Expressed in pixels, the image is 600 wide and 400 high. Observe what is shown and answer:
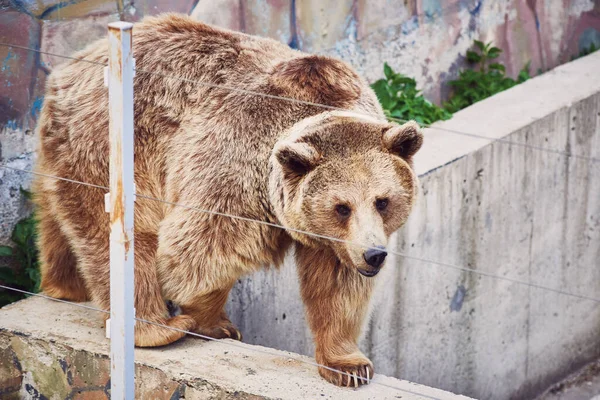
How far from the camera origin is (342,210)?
155 inches

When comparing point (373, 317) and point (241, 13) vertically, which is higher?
point (241, 13)

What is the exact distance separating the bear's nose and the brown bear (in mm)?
64

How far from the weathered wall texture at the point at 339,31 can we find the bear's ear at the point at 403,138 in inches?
91.3

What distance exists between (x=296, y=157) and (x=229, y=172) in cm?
40

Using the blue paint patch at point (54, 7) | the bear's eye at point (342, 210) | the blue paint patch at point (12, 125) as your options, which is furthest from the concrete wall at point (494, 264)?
the blue paint patch at point (54, 7)

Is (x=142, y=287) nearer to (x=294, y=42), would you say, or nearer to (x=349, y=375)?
(x=349, y=375)

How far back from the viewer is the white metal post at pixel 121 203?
3.26m

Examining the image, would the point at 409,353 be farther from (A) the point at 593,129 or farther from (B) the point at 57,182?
(B) the point at 57,182

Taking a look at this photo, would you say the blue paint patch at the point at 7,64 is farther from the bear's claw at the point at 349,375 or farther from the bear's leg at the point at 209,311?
the bear's claw at the point at 349,375

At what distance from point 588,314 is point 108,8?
4796 millimetres

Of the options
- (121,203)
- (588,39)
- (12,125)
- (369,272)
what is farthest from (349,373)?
(588,39)

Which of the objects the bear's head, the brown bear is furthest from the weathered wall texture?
the bear's head

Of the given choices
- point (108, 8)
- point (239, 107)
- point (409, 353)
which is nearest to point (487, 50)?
point (409, 353)

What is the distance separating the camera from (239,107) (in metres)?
4.24
